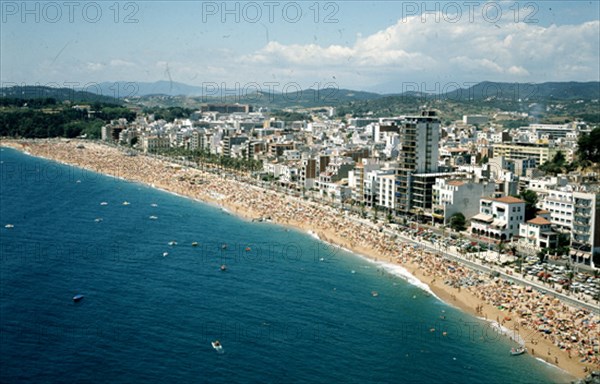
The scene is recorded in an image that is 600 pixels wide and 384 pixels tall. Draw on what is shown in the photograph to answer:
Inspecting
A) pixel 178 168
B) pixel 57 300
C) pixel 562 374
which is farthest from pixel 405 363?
pixel 178 168

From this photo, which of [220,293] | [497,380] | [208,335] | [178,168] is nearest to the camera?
[497,380]

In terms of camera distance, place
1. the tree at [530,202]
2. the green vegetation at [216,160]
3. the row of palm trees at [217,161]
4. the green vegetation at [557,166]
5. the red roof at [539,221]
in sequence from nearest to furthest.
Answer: the red roof at [539,221]
the tree at [530,202]
the green vegetation at [557,166]
the row of palm trees at [217,161]
the green vegetation at [216,160]

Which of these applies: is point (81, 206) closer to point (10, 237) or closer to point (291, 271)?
point (10, 237)

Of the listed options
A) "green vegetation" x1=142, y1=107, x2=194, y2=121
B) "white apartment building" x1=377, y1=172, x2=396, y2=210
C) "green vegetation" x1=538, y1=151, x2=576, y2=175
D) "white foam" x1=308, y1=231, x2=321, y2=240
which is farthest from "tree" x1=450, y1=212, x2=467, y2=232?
"green vegetation" x1=142, y1=107, x2=194, y2=121

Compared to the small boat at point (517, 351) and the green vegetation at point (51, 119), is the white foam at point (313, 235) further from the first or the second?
the green vegetation at point (51, 119)

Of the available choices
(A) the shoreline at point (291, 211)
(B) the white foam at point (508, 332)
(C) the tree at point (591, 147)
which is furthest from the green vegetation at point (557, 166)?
(B) the white foam at point (508, 332)

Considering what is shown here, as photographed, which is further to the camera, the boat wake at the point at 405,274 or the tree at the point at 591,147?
the tree at the point at 591,147
